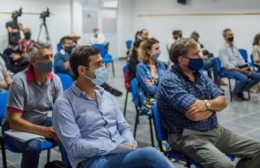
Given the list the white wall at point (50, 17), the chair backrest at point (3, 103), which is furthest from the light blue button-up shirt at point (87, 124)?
the white wall at point (50, 17)

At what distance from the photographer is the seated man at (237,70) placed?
19.5ft

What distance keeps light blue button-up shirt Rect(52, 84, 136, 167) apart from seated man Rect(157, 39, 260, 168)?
38 cm

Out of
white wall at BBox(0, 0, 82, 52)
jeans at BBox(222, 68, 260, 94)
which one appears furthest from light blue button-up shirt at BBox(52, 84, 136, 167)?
white wall at BBox(0, 0, 82, 52)

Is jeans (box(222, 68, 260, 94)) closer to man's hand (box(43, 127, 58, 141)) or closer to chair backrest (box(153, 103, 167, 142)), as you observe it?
chair backrest (box(153, 103, 167, 142))

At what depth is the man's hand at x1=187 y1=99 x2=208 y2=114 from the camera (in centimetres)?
234

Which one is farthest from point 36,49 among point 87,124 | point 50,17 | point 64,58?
point 50,17

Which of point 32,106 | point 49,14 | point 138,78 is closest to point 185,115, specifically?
point 32,106

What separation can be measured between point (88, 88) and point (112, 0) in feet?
34.3

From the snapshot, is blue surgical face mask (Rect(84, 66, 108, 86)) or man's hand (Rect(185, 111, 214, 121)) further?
man's hand (Rect(185, 111, 214, 121))

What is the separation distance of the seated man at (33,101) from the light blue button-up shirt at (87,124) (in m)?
0.46

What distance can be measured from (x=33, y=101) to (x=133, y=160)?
41.1 inches

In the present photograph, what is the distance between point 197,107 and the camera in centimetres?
235

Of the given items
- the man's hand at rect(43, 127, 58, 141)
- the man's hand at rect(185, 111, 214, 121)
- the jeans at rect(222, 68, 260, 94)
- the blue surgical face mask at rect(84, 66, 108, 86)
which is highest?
the blue surgical face mask at rect(84, 66, 108, 86)

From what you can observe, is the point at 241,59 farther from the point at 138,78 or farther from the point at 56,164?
the point at 56,164
